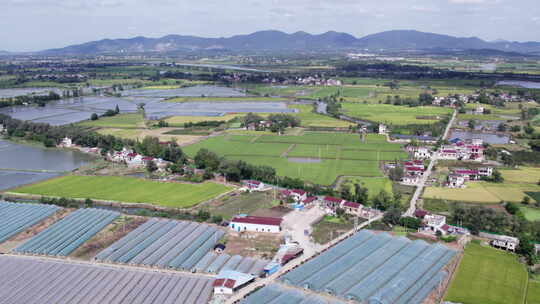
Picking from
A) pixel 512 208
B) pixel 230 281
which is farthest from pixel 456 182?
pixel 230 281

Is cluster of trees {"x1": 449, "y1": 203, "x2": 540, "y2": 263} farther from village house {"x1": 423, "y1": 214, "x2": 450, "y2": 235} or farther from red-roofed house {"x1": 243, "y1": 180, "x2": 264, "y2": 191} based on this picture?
red-roofed house {"x1": 243, "y1": 180, "x2": 264, "y2": 191}

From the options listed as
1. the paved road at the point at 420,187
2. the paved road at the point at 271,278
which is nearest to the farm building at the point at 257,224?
the paved road at the point at 271,278

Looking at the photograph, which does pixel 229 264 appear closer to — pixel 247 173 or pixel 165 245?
pixel 165 245

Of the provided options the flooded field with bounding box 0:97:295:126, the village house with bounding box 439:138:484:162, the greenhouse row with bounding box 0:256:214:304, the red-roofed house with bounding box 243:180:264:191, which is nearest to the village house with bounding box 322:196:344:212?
the red-roofed house with bounding box 243:180:264:191

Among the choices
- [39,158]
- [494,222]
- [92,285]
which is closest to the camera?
[92,285]

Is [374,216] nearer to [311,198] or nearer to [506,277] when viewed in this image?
[311,198]

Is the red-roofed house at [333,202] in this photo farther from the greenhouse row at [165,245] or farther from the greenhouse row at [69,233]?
the greenhouse row at [69,233]
